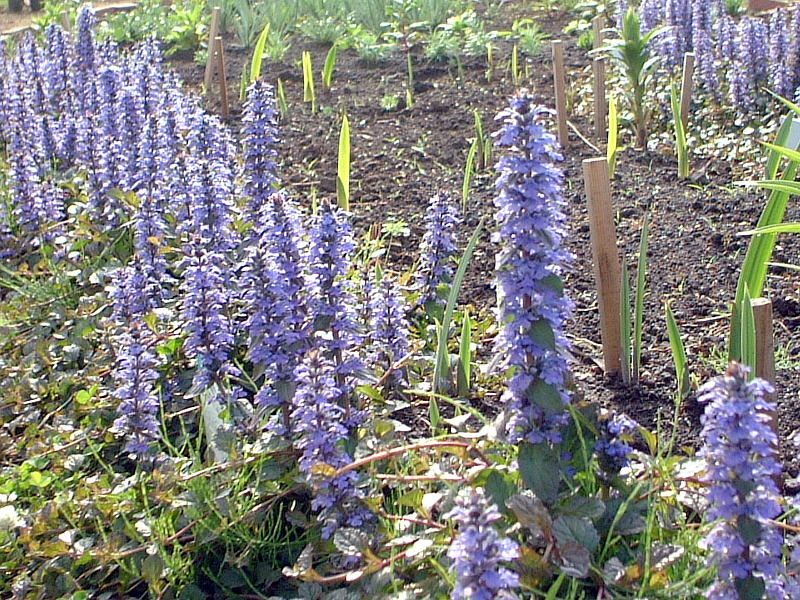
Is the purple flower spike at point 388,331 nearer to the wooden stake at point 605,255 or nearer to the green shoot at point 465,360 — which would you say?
the green shoot at point 465,360

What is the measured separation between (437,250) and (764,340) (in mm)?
1287

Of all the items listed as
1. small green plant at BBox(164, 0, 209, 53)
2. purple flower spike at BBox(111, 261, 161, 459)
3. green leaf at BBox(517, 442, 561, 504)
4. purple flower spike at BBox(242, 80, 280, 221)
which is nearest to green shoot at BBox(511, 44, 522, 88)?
purple flower spike at BBox(242, 80, 280, 221)

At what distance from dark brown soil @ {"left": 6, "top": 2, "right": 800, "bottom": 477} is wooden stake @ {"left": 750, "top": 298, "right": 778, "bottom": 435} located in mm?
282

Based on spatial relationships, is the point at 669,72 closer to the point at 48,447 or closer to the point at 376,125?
the point at 376,125

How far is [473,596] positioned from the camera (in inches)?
67.5

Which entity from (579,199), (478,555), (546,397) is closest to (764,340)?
(546,397)

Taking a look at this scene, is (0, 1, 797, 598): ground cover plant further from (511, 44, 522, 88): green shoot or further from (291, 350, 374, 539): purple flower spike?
(511, 44, 522, 88): green shoot

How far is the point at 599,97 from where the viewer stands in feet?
17.0

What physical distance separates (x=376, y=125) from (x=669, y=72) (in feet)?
6.10

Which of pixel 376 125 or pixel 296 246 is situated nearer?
pixel 296 246

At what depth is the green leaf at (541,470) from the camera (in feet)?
7.10

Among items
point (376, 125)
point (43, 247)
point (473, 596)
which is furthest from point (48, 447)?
point (376, 125)

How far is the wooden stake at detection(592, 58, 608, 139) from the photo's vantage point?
505cm

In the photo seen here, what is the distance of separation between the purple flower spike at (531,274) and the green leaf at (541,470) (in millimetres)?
26
